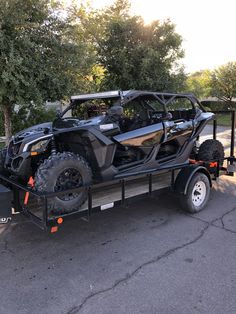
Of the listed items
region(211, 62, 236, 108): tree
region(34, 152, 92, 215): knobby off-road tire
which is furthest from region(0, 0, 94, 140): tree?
region(211, 62, 236, 108): tree

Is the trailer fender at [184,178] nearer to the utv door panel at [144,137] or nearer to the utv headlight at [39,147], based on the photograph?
the utv door panel at [144,137]

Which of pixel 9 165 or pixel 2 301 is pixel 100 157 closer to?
pixel 9 165

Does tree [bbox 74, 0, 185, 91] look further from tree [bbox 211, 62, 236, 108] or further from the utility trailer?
tree [bbox 211, 62, 236, 108]

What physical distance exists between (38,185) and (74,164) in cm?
52

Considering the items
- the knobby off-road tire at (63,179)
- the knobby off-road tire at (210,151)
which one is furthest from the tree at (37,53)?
the knobby off-road tire at (210,151)

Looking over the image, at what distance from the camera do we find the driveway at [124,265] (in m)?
3.12

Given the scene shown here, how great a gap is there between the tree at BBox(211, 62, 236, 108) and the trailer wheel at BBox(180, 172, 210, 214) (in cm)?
1949

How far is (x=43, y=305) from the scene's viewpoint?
3.09 m

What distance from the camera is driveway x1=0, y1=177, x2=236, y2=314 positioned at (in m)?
3.12

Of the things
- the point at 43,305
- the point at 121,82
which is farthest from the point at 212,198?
the point at 121,82

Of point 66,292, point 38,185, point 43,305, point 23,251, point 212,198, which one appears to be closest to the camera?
point 43,305

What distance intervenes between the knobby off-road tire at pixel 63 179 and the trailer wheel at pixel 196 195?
Answer: 1936 millimetres

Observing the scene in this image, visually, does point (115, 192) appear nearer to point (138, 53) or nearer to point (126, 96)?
point (126, 96)

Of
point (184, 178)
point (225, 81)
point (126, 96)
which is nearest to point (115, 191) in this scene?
point (184, 178)
